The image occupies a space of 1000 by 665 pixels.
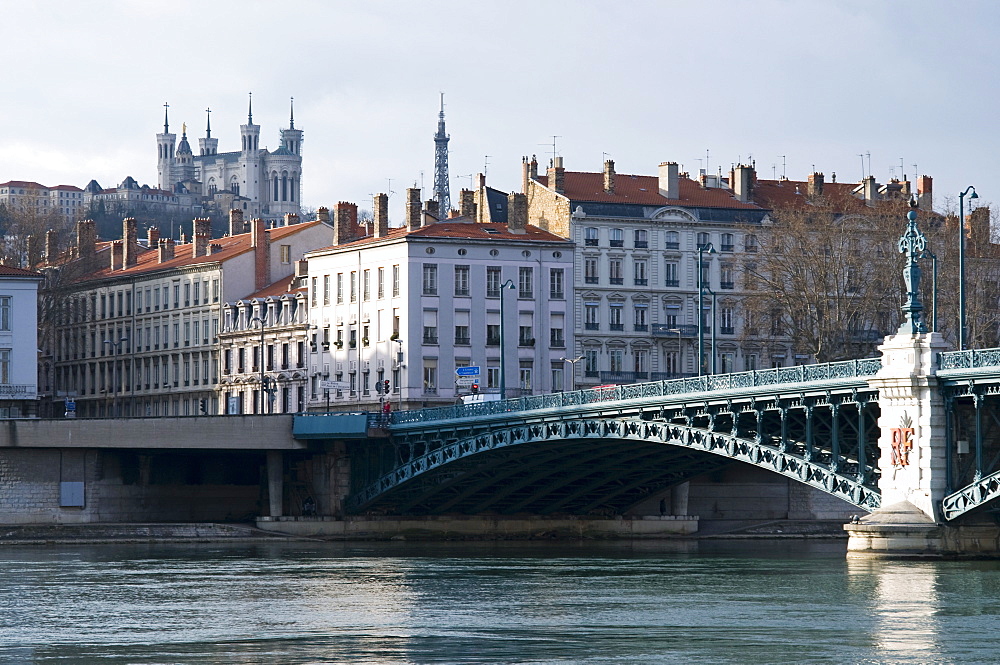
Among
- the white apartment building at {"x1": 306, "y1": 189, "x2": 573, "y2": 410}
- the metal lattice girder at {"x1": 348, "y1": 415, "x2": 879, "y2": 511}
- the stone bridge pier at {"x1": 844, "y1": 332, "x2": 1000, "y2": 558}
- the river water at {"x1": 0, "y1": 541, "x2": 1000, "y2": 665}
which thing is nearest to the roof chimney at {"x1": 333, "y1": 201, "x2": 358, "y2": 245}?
the white apartment building at {"x1": 306, "y1": 189, "x2": 573, "y2": 410}

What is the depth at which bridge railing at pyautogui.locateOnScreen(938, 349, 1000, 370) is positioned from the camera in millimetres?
62906

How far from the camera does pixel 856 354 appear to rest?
110062 millimetres

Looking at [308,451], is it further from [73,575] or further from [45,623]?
[45,623]

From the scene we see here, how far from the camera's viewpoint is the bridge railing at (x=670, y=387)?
2677 inches

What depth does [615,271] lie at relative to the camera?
11969cm

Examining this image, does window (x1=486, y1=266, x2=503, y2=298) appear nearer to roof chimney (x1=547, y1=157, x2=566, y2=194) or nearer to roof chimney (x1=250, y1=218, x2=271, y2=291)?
roof chimney (x1=547, y1=157, x2=566, y2=194)

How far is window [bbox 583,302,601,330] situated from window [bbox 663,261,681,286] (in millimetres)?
4062

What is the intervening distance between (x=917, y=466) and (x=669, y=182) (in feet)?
189

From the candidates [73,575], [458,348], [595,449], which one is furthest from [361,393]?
[73,575]

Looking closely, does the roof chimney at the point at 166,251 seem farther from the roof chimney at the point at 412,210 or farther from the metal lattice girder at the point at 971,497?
the metal lattice girder at the point at 971,497

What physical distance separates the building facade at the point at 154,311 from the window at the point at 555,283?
2034 cm

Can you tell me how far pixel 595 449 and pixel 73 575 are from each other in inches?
881

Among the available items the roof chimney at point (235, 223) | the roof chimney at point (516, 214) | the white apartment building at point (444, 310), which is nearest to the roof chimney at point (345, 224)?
the white apartment building at point (444, 310)

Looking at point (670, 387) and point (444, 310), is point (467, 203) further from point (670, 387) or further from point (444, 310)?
point (670, 387)
